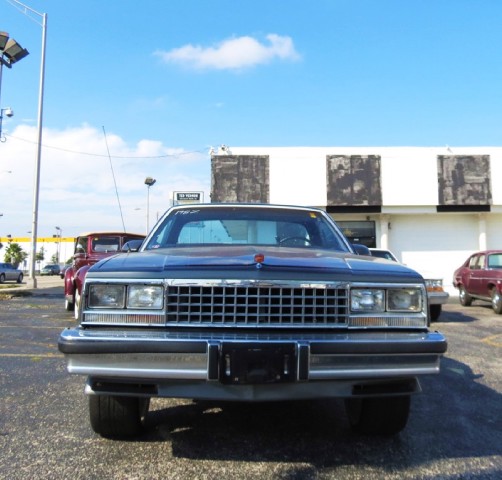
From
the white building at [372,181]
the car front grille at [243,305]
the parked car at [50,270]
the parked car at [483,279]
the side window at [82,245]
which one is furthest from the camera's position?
the parked car at [50,270]

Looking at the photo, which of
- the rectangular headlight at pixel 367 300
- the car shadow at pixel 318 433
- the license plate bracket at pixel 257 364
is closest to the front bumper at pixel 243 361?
the license plate bracket at pixel 257 364

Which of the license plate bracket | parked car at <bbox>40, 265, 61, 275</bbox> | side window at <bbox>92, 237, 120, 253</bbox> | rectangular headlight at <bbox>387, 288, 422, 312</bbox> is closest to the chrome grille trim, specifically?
the license plate bracket

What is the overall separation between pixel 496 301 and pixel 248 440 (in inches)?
391

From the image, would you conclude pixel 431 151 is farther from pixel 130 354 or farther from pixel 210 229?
pixel 130 354

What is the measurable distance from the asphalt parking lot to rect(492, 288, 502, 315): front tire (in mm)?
7073

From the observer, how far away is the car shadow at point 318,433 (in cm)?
296

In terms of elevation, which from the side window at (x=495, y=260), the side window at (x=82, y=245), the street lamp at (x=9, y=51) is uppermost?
the street lamp at (x=9, y=51)

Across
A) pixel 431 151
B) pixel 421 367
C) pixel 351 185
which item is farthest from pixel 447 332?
pixel 431 151

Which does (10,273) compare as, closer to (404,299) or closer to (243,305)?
(243,305)

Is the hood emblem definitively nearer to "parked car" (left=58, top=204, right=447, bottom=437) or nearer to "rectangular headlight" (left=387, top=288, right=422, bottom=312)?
"parked car" (left=58, top=204, right=447, bottom=437)

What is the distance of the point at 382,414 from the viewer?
3.12 meters

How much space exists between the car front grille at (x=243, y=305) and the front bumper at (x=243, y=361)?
3.2 inches

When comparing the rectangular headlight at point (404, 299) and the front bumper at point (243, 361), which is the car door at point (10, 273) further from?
the rectangular headlight at point (404, 299)

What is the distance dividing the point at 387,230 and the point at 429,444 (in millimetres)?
17596
